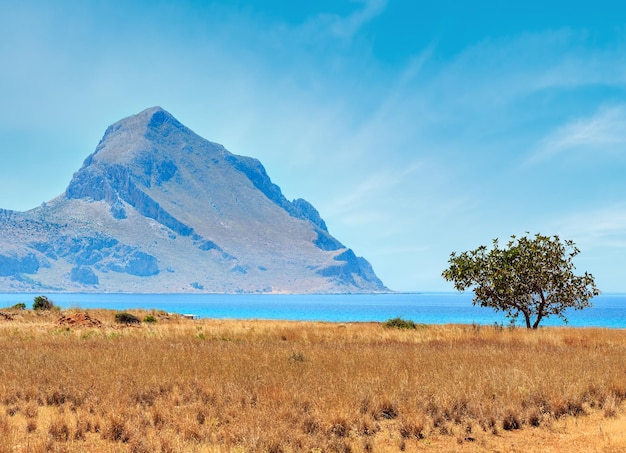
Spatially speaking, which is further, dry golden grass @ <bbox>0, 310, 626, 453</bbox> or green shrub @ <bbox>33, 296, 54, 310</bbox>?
green shrub @ <bbox>33, 296, 54, 310</bbox>

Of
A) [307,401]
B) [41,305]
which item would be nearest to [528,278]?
[307,401]

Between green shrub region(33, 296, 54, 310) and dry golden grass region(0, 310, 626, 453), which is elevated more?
dry golden grass region(0, 310, 626, 453)

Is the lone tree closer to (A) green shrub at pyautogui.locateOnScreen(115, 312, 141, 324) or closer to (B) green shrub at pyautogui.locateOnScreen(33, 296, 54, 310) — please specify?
(A) green shrub at pyautogui.locateOnScreen(115, 312, 141, 324)

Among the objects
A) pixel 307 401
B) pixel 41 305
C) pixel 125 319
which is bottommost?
pixel 125 319

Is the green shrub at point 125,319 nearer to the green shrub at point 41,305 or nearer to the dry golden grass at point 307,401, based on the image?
the green shrub at point 41,305

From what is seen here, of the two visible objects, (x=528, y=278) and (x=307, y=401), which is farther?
(x=528, y=278)

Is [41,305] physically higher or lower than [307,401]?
lower

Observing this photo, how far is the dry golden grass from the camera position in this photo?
8.95 meters

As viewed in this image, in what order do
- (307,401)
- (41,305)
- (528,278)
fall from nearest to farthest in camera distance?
(307,401) < (528,278) < (41,305)

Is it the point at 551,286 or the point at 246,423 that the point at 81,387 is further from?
the point at 551,286

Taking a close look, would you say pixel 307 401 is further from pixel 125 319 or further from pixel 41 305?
pixel 41 305

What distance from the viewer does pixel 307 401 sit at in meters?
10.8

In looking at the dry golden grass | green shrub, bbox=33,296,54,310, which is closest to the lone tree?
the dry golden grass

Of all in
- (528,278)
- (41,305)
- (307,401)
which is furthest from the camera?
(41,305)
